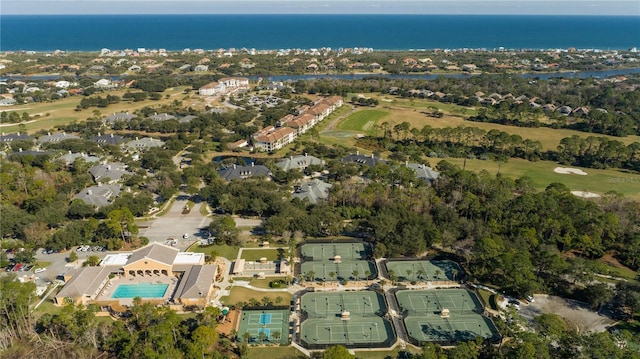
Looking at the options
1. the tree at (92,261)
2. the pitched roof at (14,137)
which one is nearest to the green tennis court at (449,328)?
the tree at (92,261)

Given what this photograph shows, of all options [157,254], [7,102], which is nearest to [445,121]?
[157,254]

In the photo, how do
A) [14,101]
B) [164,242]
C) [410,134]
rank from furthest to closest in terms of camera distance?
[14,101], [410,134], [164,242]

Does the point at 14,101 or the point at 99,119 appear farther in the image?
the point at 14,101

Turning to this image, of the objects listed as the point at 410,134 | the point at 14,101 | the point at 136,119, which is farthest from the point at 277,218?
the point at 14,101

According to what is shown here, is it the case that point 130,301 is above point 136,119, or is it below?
below

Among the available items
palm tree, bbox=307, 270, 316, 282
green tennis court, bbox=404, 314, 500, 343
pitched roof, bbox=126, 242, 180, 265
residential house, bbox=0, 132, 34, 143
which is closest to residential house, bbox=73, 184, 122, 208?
pitched roof, bbox=126, 242, 180, 265

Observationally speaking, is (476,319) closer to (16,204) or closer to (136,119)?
(16,204)

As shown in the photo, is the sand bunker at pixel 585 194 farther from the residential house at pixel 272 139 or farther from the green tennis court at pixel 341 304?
the residential house at pixel 272 139
